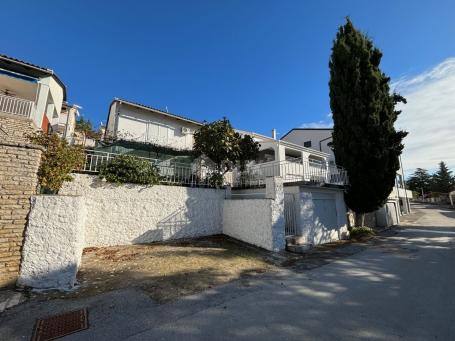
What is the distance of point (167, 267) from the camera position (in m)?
6.72

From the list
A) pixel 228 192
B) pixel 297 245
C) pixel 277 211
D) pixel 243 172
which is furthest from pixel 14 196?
pixel 243 172

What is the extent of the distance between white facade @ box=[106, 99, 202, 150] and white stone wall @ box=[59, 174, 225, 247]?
6.60m

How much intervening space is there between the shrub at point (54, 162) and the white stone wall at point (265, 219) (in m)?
6.91

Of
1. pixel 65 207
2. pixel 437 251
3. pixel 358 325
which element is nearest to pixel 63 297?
pixel 65 207

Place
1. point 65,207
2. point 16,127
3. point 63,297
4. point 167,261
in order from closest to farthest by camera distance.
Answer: point 63,297
point 65,207
point 167,261
point 16,127

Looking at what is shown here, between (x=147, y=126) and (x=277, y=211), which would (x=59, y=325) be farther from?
(x=147, y=126)

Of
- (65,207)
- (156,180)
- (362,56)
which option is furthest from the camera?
(362,56)

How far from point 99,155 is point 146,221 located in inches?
132

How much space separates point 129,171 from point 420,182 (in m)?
88.5

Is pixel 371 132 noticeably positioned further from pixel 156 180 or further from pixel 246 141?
pixel 156 180

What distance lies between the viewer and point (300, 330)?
3652 millimetres

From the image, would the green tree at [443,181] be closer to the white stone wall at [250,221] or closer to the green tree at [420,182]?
the green tree at [420,182]

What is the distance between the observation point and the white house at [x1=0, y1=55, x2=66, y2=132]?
11.5 metres

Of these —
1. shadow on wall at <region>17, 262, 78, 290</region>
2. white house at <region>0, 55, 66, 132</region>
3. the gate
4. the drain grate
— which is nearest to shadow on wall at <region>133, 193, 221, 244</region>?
the gate
